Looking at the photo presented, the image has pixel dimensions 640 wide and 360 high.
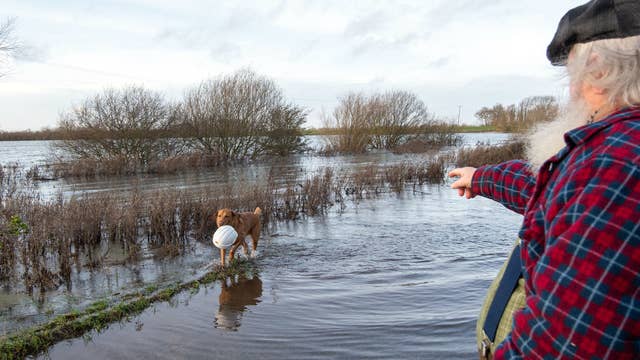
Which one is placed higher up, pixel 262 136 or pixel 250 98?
pixel 250 98

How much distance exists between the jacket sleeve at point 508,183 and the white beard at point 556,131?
17 cm

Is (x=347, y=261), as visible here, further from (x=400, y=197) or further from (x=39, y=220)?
(x=400, y=197)

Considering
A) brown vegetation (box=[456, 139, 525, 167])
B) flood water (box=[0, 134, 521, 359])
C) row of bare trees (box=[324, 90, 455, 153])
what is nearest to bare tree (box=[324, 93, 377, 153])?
row of bare trees (box=[324, 90, 455, 153])

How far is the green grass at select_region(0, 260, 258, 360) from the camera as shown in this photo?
5293 millimetres

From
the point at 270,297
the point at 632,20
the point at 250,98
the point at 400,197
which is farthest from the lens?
the point at 250,98

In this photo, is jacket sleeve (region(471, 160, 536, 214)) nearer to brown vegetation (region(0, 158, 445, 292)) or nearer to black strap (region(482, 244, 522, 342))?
black strap (region(482, 244, 522, 342))

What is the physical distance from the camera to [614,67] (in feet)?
4.39

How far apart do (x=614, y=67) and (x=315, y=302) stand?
595cm

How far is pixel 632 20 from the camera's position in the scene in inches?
50.7

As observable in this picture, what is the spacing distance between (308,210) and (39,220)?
7.29m

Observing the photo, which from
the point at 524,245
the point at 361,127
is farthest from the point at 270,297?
the point at 361,127

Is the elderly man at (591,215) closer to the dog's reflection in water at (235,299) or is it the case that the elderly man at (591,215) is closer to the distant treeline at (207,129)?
the dog's reflection in water at (235,299)

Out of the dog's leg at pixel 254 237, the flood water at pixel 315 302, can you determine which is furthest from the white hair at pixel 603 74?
the dog's leg at pixel 254 237

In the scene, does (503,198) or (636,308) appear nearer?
(636,308)
